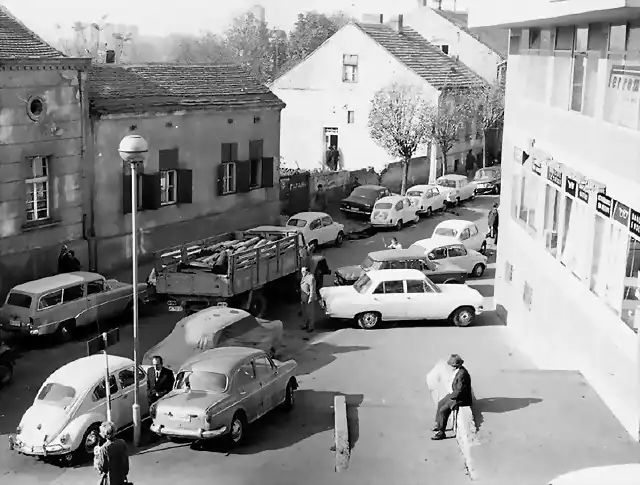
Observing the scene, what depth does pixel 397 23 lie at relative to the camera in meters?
53.2

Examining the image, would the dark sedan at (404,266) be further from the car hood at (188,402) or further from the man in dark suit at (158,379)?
the car hood at (188,402)

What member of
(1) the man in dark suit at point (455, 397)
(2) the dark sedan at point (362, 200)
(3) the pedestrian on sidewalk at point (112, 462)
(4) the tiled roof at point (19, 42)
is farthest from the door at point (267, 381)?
(2) the dark sedan at point (362, 200)

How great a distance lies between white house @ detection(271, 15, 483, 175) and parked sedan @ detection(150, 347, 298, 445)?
31.2 m

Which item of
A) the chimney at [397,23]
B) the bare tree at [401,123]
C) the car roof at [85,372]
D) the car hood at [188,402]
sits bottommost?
the car hood at [188,402]

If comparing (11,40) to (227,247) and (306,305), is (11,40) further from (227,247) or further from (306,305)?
(306,305)

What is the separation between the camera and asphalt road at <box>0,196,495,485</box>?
1467 centimetres

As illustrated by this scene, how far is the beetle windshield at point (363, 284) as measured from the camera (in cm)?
2359

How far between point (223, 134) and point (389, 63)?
18.1m

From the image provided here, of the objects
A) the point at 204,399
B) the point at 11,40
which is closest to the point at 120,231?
the point at 11,40

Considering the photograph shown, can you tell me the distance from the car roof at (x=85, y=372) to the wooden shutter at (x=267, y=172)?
1745 centimetres

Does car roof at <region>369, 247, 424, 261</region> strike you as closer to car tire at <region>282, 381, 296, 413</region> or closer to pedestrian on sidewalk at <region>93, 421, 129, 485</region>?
car tire at <region>282, 381, 296, 413</region>

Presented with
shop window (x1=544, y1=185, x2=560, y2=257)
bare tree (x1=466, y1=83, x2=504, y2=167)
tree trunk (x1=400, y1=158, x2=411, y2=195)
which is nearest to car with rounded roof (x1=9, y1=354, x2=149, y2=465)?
shop window (x1=544, y1=185, x2=560, y2=257)

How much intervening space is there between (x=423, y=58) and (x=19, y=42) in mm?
28469

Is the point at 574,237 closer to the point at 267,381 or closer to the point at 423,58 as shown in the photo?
the point at 267,381
